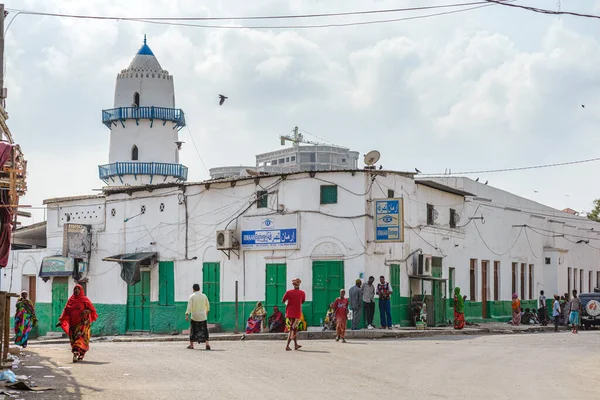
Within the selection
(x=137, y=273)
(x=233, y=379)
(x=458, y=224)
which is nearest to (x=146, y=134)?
(x=137, y=273)

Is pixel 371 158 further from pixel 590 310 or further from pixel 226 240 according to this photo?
pixel 590 310

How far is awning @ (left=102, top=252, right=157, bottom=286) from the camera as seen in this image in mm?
33125

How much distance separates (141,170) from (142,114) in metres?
2.80

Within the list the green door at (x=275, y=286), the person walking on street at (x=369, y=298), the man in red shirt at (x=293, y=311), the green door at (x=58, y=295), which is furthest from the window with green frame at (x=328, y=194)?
the green door at (x=58, y=295)

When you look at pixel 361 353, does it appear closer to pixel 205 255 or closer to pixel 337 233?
pixel 337 233

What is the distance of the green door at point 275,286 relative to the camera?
30078 mm

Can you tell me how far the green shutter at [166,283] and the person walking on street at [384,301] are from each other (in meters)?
8.39

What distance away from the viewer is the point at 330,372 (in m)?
15.2

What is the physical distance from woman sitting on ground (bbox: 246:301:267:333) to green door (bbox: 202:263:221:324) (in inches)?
99.0

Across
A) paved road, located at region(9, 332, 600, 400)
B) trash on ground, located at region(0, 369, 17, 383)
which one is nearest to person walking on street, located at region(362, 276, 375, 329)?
paved road, located at region(9, 332, 600, 400)

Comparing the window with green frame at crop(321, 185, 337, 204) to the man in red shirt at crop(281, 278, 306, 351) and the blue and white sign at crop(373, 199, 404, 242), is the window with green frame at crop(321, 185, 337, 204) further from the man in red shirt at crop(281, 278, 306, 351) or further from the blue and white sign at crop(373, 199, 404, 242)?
Answer: the man in red shirt at crop(281, 278, 306, 351)

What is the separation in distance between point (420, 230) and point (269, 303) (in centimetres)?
586

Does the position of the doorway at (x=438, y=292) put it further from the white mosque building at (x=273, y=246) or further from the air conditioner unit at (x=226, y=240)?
the air conditioner unit at (x=226, y=240)

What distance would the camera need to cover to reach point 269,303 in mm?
30281
